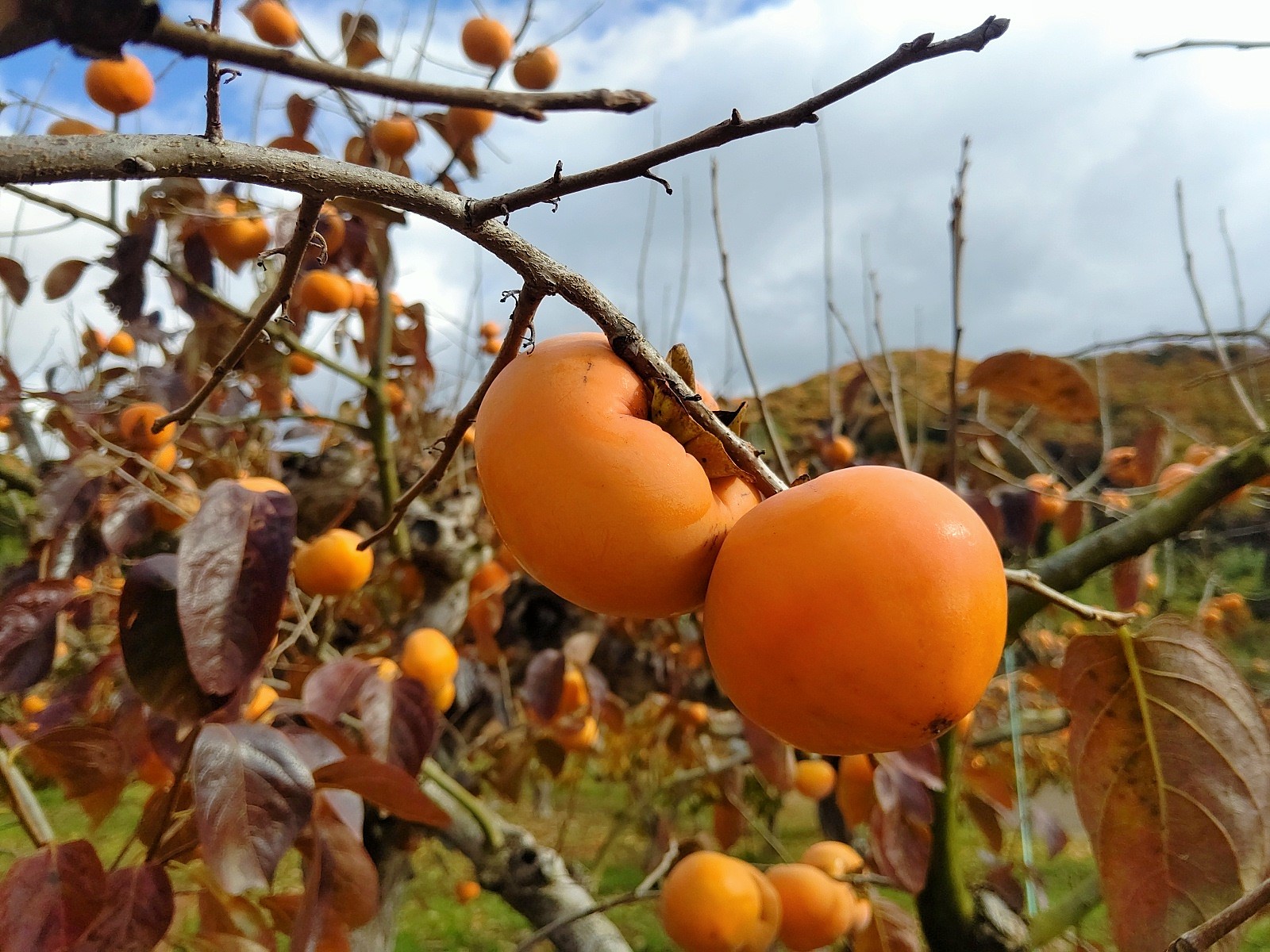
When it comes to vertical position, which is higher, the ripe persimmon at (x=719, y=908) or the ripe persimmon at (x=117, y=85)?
the ripe persimmon at (x=117, y=85)

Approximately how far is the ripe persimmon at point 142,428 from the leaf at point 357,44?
962 mm

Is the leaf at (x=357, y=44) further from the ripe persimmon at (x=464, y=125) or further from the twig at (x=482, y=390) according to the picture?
the twig at (x=482, y=390)

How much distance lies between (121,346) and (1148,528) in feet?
9.65

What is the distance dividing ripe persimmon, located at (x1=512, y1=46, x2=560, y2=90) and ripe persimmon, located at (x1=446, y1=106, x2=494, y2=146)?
342 millimetres

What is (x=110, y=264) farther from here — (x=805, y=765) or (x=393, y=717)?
(x=805, y=765)

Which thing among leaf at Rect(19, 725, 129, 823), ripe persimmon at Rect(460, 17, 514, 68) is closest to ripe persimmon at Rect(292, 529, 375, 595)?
leaf at Rect(19, 725, 129, 823)

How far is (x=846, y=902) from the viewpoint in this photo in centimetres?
122

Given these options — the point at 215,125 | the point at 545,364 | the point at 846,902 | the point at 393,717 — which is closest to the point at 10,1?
the point at 215,125

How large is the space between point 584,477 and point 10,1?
12.1 inches

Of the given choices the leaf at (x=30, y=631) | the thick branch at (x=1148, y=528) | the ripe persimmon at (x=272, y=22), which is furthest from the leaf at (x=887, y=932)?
the ripe persimmon at (x=272, y=22)

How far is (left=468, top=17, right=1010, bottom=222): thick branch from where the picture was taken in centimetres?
35

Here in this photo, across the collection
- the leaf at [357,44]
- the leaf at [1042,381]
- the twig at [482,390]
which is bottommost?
the twig at [482,390]

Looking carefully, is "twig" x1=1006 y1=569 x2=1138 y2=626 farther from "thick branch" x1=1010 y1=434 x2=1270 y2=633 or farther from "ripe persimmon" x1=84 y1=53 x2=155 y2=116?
"ripe persimmon" x1=84 y1=53 x2=155 y2=116

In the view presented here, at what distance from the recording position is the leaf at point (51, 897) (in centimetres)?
62
